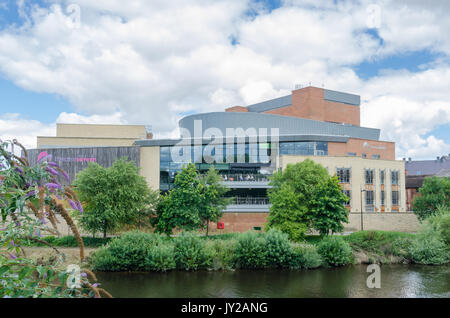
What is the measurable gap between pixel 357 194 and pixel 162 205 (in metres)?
24.3

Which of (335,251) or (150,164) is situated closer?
(335,251)

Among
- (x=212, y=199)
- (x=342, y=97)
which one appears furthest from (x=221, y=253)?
(x=342, y=97)

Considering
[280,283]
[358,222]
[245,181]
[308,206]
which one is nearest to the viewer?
[280,283]

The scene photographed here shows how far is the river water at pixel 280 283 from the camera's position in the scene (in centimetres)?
1995

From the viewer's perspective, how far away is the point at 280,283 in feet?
73.3

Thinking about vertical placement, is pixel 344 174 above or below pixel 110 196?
above

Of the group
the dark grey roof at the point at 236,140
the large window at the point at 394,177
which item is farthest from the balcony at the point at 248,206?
the large window at the point at 394,177

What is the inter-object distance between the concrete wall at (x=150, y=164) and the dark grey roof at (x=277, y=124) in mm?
13199

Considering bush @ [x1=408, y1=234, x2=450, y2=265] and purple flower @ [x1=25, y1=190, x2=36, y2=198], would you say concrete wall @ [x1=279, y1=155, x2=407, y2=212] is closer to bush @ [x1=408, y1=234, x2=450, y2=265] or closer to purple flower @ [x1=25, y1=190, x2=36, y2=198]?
bush @ [x1=408, y1=234, x2=450, y2=265]

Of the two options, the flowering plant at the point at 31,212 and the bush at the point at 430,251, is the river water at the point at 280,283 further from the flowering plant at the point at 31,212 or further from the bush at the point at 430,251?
the flowering plant at the point at 31,212

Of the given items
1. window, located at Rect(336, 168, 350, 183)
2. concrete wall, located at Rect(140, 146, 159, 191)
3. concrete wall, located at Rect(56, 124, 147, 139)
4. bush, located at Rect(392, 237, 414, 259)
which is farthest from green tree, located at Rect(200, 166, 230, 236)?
concrete wall, located at Rect(56, 124, 147, 139)

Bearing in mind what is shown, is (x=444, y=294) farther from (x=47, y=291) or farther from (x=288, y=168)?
(x=47, y=291)

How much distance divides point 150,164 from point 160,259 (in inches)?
794

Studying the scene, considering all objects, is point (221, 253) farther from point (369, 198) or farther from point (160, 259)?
point (369, 198)
